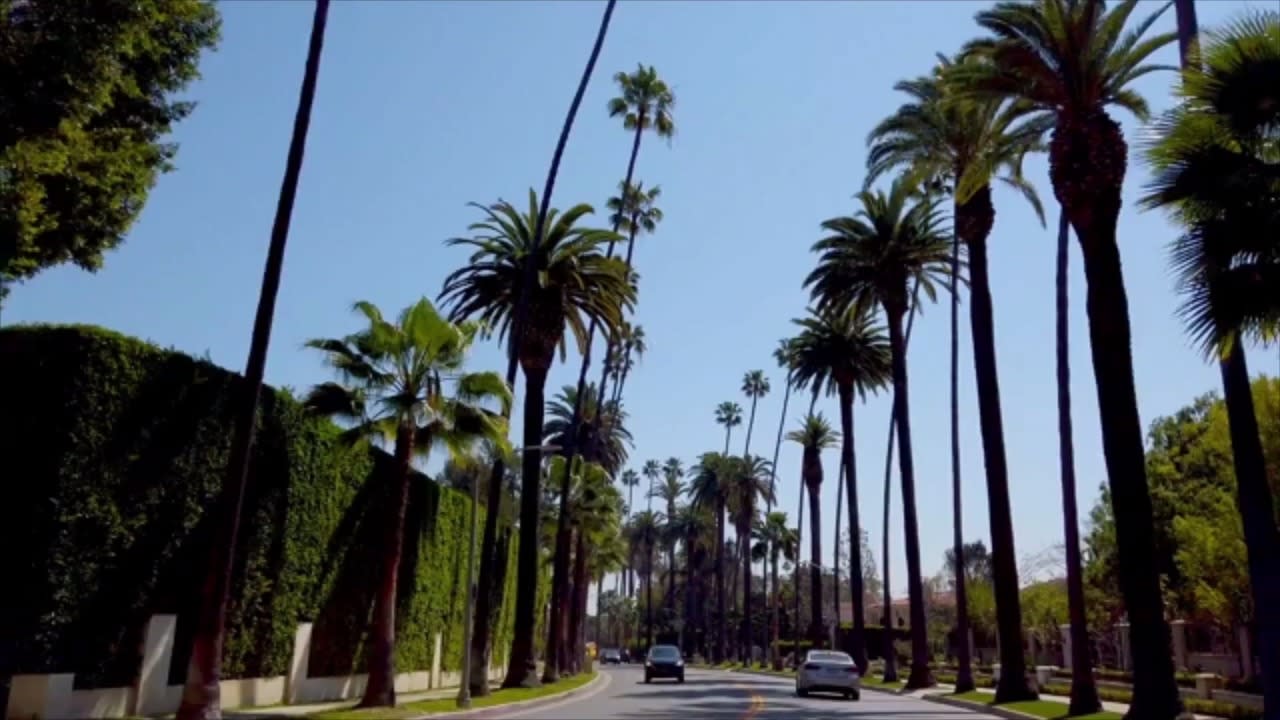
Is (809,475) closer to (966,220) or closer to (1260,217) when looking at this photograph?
(966,220)

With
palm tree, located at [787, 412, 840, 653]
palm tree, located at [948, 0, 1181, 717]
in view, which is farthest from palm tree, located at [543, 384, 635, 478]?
palm tree, located at [948, 0, 1181, 717]

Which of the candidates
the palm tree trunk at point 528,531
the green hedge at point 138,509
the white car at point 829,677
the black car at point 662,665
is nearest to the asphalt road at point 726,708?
the white car at point 829,677

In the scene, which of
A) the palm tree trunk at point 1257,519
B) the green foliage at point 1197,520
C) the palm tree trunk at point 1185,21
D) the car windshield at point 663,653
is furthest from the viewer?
the car windshield at point 663,653

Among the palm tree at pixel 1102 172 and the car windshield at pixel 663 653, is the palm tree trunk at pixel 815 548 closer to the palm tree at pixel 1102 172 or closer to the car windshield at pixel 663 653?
the car windshield at pixel 663 653

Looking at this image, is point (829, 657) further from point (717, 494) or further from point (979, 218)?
point (717, 494)

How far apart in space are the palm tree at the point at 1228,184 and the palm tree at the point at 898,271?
100 feet

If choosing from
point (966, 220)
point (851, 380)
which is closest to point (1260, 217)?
point (966, 220)

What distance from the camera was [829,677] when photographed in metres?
38.4

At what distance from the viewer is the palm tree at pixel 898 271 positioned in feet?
155

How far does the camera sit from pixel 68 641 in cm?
1905

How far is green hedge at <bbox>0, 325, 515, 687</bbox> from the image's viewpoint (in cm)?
1858

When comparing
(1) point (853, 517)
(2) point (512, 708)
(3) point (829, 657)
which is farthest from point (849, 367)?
(2) point (512, 708)

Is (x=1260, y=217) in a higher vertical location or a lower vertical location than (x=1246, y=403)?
higher

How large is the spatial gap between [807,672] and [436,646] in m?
12.4
